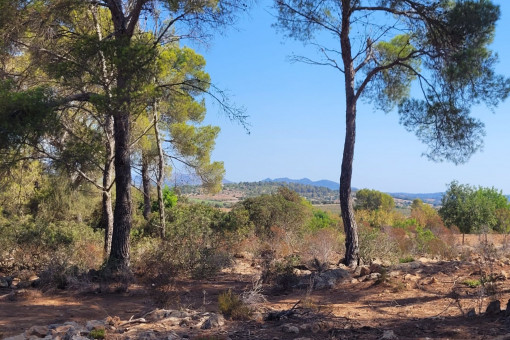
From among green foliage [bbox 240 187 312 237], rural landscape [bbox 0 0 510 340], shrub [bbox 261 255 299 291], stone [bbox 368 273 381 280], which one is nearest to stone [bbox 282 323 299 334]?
rural landscape [bbox 0 0 510 340]

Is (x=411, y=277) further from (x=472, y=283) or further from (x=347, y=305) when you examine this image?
(x=347, y=305)

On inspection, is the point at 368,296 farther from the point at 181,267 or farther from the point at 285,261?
the point at 181,267

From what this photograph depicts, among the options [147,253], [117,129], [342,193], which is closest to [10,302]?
[147,253]

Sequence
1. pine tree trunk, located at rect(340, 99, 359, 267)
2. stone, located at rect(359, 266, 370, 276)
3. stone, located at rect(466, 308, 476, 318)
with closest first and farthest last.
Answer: stone, located at rect(466, 308, 476, 318) → stone, located at rect(359, 266, 370, 276) → pine tree trunk, located at rect(340, 99, 359, 267)

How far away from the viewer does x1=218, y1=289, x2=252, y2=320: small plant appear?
777cm

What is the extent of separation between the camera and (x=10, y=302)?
10.2m

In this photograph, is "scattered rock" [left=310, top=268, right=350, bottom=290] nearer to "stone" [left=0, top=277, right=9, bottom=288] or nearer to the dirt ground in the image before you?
the dirt ground

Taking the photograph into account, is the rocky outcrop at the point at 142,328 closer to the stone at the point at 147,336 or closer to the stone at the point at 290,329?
the stone at the point at 147,336

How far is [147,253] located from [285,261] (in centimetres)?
354

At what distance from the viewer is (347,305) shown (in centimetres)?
900

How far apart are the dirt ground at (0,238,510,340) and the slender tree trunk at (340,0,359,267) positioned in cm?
126

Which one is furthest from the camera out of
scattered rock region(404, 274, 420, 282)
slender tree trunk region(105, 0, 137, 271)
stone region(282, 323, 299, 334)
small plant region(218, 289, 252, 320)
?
slender tree trunk region(105, 0, 137, 271)

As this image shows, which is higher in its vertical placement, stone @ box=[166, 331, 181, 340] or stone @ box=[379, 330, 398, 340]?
stone @ box=[379, 330, 398, 340]

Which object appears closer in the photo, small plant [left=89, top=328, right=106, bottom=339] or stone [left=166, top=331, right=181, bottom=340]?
stone [left=166, top=331, right=181, bottom=340]
